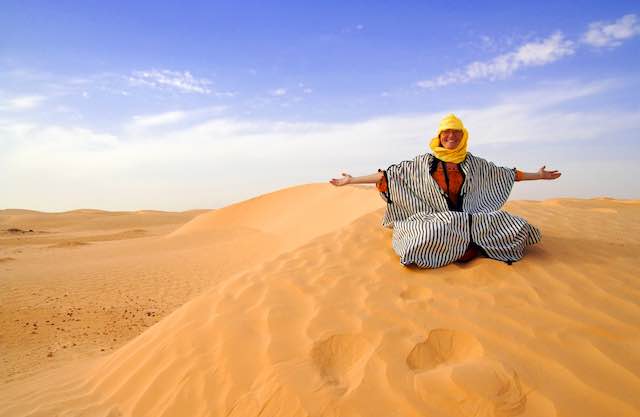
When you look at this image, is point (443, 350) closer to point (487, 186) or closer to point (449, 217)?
point (449, 217)

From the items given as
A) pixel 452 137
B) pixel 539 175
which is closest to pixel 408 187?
pixel 452 137

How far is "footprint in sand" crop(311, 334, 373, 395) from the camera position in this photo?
2768 millimetres

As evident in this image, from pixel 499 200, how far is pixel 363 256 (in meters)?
1.65

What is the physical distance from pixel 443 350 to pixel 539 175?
273 cm

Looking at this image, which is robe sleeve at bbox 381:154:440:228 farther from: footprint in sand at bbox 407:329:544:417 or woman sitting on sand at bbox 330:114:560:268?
footprint in sand at bbox 407:329:544:417

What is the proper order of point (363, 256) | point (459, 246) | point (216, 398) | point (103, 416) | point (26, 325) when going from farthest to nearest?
point (26, 325), point (363, 256), point (459, 246), point (103, 416), point (216, 398)

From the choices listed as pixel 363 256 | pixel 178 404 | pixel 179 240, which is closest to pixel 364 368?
pixel 178 404

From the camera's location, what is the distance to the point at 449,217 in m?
4.32

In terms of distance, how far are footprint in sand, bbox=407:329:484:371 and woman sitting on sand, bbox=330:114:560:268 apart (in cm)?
116

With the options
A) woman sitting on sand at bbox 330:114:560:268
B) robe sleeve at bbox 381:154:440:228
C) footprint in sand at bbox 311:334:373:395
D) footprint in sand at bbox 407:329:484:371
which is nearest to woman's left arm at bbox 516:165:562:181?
woman sitting on sand at bbox 330:114:560:268

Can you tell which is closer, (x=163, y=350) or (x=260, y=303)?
(x=163, y=350)

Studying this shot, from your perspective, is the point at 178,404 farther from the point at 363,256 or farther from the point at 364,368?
the point at 363,256

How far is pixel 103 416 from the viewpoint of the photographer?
3.04 metres

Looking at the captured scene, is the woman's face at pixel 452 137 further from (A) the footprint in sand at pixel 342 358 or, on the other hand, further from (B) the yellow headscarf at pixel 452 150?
(A) the footprint in sand at pixel 342 358
